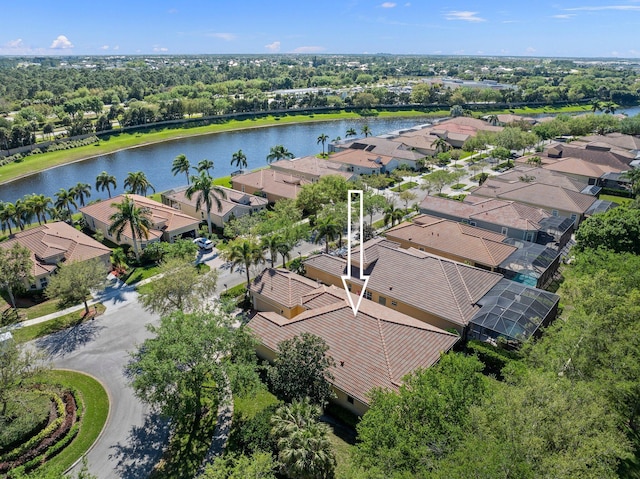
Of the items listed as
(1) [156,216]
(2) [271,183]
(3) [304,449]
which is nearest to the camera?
(3) [304,449]

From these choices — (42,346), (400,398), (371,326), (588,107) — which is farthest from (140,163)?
(588,107)

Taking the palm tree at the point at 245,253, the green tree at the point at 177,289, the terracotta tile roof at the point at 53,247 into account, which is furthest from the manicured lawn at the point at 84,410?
the terracotta tile roof at the point at 53,247

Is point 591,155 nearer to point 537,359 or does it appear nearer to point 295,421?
point 537,359

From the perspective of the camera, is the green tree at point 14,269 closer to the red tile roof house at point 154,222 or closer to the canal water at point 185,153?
the red tile roof house at point 154,222

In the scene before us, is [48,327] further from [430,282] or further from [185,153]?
[185,153]

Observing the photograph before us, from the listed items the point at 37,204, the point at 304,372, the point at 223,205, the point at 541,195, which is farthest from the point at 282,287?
the point at 541,195
